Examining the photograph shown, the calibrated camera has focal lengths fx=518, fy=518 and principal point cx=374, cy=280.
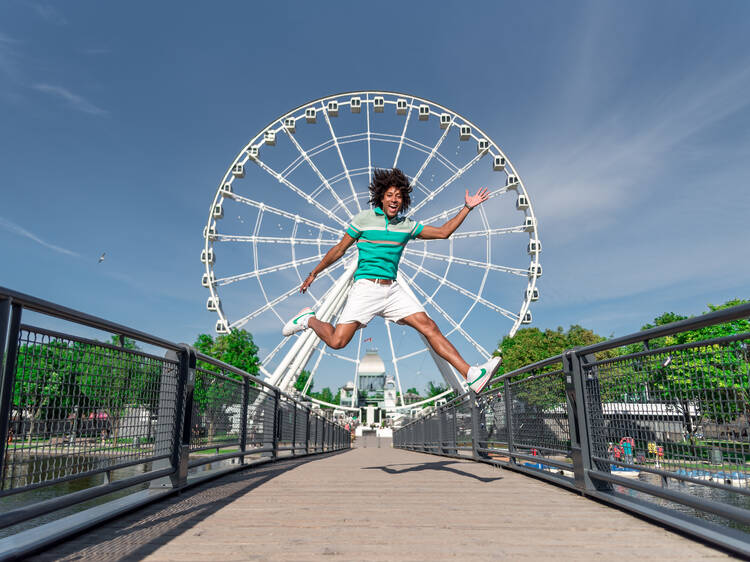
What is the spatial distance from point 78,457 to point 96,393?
13.1 inches

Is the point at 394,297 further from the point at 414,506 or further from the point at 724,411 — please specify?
the point at 724,411

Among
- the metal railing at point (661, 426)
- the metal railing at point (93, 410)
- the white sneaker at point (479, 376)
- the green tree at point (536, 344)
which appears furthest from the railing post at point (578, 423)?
the green tree at point (536, 344)

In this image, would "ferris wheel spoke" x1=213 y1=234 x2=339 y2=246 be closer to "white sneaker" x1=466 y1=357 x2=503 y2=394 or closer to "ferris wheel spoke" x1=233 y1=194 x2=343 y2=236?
"ferris wheel spoke" x1=233 y1=194 x2=343 y2=236

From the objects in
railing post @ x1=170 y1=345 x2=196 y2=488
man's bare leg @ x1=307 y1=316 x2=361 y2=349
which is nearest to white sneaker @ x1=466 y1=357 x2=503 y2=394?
man's bare leg @ x1=307 y1=316 x2=361 y2=349

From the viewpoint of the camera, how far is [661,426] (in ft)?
9.36

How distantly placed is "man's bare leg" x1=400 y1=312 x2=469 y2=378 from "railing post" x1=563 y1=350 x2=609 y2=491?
76 cm

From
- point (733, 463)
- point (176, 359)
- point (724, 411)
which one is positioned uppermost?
point (176, 359)

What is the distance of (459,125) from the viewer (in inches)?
968

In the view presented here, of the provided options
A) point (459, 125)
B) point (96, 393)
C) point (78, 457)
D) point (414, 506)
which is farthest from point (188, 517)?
point (459, 125)

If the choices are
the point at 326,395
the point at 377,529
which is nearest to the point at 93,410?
the point at 377,529

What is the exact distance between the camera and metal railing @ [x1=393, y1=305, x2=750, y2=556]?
7.39 ft

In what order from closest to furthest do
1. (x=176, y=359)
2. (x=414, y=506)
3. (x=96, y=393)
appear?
1. (x=96, y=393)
2. (x=414, y=506)
3. (x=176, y=359)

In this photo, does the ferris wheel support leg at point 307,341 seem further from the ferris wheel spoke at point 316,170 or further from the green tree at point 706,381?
the green tree at point 706,381

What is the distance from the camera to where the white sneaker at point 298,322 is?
4.91 metres
